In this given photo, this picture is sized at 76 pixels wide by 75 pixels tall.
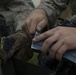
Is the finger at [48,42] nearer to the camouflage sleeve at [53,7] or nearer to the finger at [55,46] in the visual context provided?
the finger at [55,46]

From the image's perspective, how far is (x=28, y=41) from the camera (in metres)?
0.83

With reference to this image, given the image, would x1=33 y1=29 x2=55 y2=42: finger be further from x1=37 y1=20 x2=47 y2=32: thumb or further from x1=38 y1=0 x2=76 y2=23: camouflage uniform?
x1=38 y1=0 x2=76 y2=23: camouflage uniform

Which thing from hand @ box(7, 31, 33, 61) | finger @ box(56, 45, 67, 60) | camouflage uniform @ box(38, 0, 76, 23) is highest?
finger @ box(56, 45, 67, 60)

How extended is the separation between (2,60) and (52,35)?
18cm

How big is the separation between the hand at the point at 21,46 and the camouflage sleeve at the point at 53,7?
0.13m

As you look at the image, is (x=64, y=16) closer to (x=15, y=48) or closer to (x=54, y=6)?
(x=54, y=6)

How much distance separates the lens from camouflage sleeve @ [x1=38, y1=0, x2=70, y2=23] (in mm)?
897

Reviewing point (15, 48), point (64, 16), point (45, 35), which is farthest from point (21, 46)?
point (64, 16)

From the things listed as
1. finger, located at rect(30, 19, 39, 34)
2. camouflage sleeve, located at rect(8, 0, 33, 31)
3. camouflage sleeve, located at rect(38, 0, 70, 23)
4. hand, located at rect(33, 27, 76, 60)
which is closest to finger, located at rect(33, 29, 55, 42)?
hand, located at rect(33, 27, 76, 60)

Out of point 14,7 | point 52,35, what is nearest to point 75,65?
point 52,35

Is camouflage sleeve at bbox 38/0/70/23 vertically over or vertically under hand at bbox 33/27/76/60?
Answer: under

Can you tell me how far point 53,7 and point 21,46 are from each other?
24 cm

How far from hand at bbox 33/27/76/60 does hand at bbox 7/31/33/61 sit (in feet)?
0.49

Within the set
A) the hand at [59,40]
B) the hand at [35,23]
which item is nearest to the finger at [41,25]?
the hand at [35,23]
